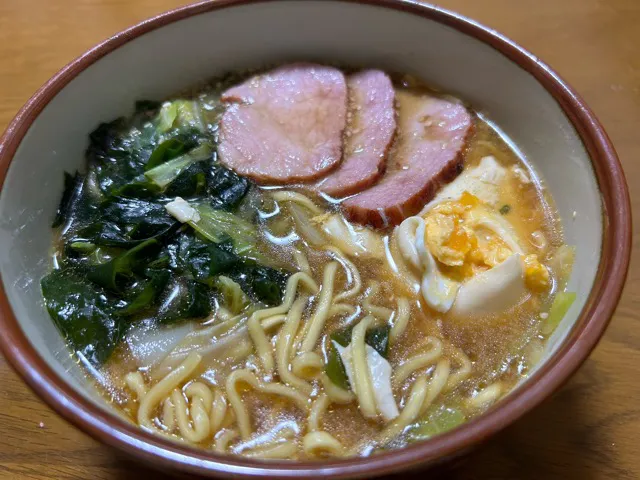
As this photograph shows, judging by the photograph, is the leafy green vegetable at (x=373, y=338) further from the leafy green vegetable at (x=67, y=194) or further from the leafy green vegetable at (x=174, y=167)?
the leafy green vegetable at (x=67, y=194)

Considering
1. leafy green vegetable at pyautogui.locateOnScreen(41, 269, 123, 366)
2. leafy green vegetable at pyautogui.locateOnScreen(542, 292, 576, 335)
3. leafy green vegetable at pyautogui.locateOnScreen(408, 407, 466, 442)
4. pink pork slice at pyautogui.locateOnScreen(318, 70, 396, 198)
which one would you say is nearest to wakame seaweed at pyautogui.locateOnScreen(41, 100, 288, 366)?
leafy green vegetable at pyautogui.locateOnScreen(41, 269, 123, 366)

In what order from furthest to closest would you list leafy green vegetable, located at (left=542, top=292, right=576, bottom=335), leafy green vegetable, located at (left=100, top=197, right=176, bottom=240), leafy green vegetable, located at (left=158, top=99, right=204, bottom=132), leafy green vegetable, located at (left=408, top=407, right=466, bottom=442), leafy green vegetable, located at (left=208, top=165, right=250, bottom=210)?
leafy green vegetable, located at (left=158, top=99, right=204, bottom=132)
leafy green vegetable, located at (left=208, top=165, right=250, bottom=210)
leafy green vegetable, located at (left=100, top=197, right=176, bottom=240)
leafy green vegetable, located at (left=542, top=292, right=576, bottom=335)
leafy green vegetable, located at (left=408, top=407, right=466, bottom=442)

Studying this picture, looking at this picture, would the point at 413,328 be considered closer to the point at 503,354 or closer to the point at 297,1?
the point at 503,354

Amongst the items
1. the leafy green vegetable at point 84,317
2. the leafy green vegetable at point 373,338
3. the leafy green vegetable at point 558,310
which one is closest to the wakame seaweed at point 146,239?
the leafy green vegetable at point 84,317

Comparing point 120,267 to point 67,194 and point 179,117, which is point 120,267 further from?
point 179,117

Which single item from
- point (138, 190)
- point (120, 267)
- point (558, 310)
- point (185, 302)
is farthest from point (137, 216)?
point (558, 310)

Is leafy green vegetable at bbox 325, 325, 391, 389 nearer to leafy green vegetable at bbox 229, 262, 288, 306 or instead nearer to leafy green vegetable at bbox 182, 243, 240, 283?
leafy green vegetable at bbox 229, 262, 288, 306

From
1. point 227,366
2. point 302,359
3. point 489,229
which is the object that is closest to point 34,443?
point 227,366
